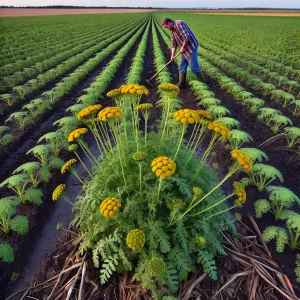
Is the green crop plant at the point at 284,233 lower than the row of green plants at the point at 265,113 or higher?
higher

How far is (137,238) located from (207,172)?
1.60 metres

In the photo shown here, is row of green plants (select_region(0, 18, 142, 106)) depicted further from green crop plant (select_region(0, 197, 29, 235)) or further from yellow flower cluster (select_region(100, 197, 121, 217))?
yellow flower cluster (select_region(100, 197, 121, 217))

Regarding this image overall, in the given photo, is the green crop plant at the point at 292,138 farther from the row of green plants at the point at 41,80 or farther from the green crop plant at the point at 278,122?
the row of green plants at the point at 41,80

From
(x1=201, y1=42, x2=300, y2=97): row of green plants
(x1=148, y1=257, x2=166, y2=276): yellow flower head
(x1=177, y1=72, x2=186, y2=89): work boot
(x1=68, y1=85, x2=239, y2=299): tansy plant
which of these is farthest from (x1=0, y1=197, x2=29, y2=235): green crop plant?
(x1=201, y1=42, x2=300, y2=97): row of green plants

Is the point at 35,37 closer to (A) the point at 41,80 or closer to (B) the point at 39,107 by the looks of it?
(A) the point at 41,80

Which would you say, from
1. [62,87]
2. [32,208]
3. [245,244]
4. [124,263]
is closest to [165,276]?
[124,263]

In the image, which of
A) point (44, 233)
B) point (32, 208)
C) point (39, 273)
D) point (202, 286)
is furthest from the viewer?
point (32, 208)

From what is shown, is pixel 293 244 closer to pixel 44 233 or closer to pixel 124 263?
pixel 124 263

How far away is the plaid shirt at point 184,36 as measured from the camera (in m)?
7.76

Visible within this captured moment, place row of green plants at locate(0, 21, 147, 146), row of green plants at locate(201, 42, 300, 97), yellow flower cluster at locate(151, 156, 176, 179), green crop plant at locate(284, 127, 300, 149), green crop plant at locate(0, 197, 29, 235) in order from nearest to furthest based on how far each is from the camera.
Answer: yellow flower cluster at locate(151, 156, 176, 179)
green crop plant at locate(0, 197, 29, 235)
green crop plant at locate(284, 127, 300, 149)
row of green plants at locate(0, 21, 147, 146)
row of green plants at locate(201, 42, 300, 97)

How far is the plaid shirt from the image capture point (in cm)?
776

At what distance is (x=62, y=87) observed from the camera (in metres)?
8.22

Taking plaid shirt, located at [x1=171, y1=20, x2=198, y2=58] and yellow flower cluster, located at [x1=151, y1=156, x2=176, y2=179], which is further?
plaid shirt, located at [x1=171, y1=20, x2=198, y2=58]

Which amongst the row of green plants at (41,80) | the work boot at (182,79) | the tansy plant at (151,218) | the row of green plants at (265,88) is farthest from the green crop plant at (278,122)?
the row of green plants at (41,80)
